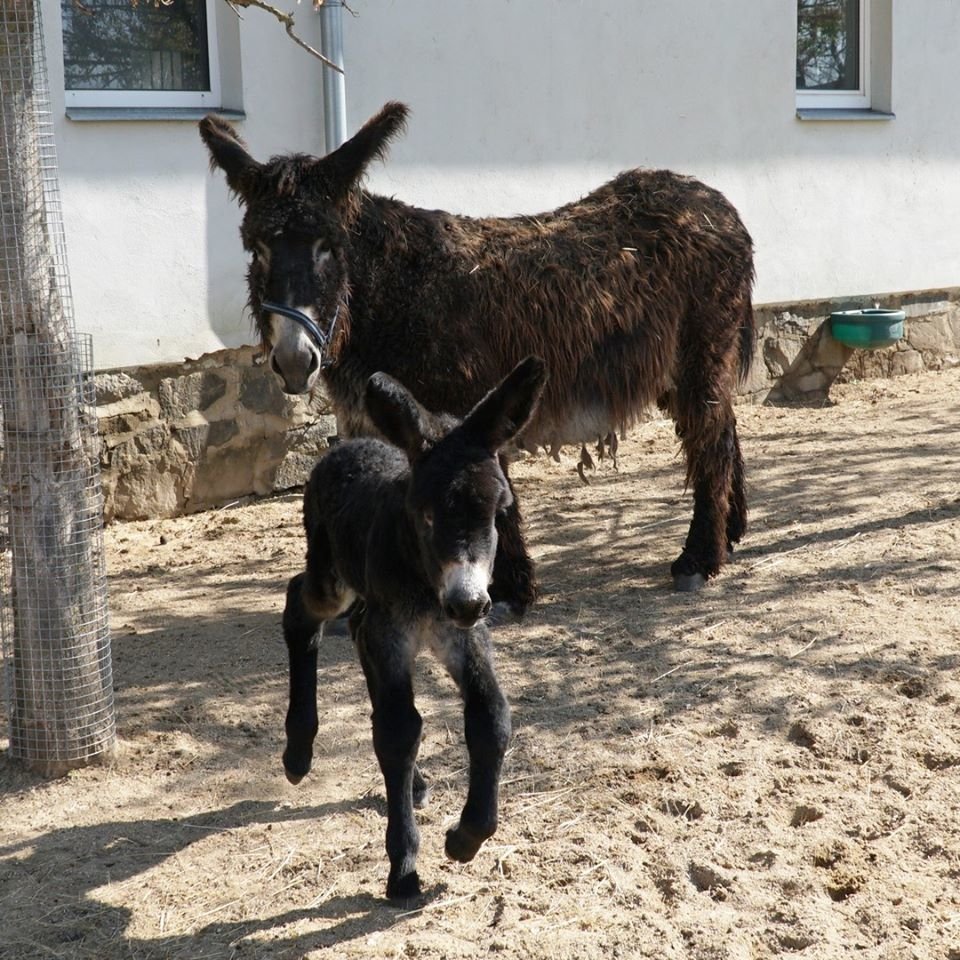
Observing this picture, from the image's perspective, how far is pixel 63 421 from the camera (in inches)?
172

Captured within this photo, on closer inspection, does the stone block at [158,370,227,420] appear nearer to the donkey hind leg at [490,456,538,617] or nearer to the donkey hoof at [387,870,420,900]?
the donkey hind leg at [490,456,538,617]

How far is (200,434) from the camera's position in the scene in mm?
7629

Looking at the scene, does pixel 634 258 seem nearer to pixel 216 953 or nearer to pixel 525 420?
pixel 525 420

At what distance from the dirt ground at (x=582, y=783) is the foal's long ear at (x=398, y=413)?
4.31 ft

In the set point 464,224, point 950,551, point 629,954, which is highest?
point 464,224

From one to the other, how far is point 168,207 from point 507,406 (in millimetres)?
4509

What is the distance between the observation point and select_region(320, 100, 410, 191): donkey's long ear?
521 centimetres

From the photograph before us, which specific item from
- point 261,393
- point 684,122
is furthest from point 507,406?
point 684,122

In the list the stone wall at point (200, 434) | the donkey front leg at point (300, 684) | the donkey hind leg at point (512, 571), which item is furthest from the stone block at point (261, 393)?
the donkey front leg at point (300, 684)

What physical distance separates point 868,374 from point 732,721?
21.6 feet

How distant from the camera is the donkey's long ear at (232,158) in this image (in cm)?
520

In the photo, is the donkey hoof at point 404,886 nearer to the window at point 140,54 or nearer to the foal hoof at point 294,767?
the foal hoof at point 294,767

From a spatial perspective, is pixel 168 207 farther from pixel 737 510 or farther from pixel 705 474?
pixel 737 510

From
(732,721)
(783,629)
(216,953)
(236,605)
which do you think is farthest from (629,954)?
(236,605)
